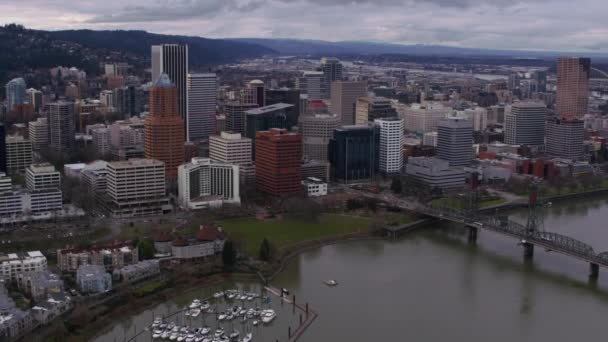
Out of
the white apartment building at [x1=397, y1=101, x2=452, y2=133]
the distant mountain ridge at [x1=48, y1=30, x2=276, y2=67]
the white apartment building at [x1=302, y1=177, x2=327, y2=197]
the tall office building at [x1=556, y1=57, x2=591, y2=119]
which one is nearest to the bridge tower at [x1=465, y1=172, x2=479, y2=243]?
the white apartment building at [x1=302, y1=177, x2=327, y2=197]

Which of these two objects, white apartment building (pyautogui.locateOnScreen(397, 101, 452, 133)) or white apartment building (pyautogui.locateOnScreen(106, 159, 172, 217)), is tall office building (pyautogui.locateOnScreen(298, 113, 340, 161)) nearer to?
white apartment building (pyautogui.locateOnScreen(106, 159, 172, 217))

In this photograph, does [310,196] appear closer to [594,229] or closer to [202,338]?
[594,229]

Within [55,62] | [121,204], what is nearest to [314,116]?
[121,204]

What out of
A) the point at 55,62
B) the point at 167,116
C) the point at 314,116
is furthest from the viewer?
the point at 55,62

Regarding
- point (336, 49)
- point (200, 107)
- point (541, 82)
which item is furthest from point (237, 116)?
point (336, 49)

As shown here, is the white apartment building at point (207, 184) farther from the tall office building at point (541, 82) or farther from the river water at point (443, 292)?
the tall office building at point (541, 82)

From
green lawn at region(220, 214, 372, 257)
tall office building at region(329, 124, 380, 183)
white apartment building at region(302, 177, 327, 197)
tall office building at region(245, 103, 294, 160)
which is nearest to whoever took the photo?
green lawn at region(220, 214, 372, 257)

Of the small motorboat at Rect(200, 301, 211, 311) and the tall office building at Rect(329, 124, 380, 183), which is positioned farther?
the tall office building at Rect(329, 124, 380, 183)

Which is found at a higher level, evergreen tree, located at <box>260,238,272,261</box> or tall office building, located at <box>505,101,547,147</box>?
tall office building, located at <box>505,101,547,147</box>
